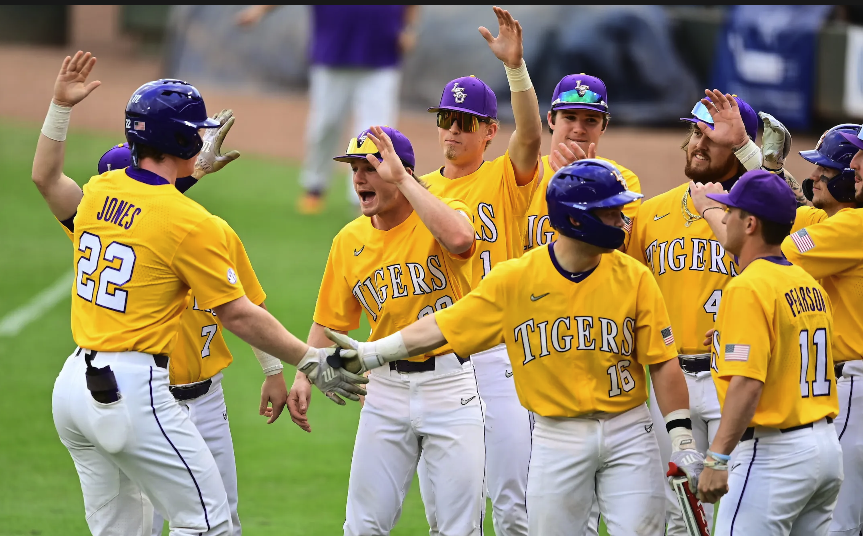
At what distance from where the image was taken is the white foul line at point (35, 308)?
11.7 m

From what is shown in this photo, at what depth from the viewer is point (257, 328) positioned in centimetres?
502

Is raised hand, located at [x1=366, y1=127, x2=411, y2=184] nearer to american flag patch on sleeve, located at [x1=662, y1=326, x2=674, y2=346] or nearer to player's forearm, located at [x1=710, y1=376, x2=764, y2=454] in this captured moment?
american flag patch on sleeve, located at [x1=662, y1=326, x2=674, y2=346]

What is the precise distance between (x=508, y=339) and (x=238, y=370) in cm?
638

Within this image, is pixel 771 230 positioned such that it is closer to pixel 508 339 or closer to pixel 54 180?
pixel 508 339

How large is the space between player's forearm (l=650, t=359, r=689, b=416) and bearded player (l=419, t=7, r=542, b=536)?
1.41 meters

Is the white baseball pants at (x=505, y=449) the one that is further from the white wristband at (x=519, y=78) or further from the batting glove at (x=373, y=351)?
the white wristband at (x=519, y=78)

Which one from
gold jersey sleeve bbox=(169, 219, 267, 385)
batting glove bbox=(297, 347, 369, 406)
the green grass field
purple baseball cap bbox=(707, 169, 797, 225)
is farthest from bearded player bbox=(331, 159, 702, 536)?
the green grass field

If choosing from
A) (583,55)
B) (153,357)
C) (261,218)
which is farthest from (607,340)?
(583,55)

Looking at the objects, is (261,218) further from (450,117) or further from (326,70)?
(450,117)

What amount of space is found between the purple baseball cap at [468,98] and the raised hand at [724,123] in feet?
3.96

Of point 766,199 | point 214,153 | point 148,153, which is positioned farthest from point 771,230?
point 214,153

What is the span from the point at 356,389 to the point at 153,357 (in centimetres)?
92

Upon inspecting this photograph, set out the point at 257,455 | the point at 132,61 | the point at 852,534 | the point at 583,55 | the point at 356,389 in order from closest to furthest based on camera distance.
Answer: the point at 356,389 → the point at 852,534 → the point at 257,455 → the point at 583,55 → the point at 132,61

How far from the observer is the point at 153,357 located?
488cm
